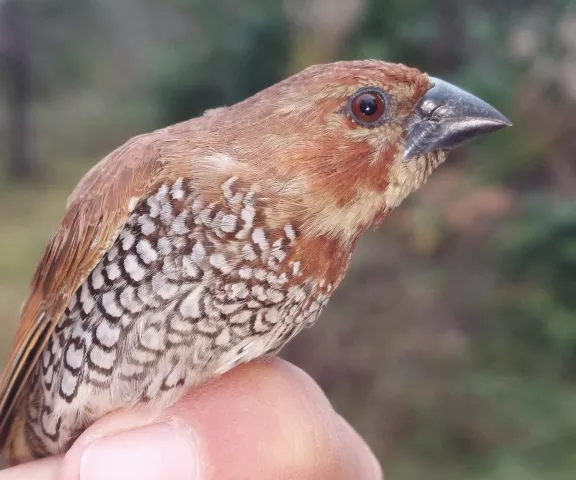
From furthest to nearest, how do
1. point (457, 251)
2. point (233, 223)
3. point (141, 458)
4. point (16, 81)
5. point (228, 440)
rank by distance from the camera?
point (16, 81)
point (457, 251)
point (228, 440)
point (141, 458)
point (233, 223)

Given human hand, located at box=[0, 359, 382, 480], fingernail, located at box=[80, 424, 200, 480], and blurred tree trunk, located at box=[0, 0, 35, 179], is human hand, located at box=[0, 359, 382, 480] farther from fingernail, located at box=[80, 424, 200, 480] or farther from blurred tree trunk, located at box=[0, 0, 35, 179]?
blurred tree trunk, located at box=[0, 0, 35, 179]

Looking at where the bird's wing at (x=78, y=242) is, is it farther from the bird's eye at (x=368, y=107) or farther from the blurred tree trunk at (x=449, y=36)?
the blurred tree trunk at (x=449, y=36)

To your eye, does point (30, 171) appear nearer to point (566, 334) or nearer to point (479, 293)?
point (479, 293)

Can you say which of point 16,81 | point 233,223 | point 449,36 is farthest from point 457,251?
point 16,81

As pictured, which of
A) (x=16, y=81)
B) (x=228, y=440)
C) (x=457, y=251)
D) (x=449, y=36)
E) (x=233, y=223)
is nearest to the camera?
(x=233, y=223)

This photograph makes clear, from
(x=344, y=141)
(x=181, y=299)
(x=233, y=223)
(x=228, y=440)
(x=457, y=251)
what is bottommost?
(x=457, y=251)

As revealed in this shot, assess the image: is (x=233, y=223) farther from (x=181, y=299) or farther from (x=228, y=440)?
(x=228, y=440)

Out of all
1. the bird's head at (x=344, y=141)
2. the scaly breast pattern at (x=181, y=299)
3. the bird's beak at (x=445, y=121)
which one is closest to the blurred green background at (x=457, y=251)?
the bird's beak at (x=445, y=121)
